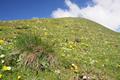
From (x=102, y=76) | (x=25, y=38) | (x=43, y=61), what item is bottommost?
(x=102, y=76)

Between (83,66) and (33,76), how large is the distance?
11.0 ft

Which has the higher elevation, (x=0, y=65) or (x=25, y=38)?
(x=25, y=38)

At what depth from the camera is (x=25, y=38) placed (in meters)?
11.8

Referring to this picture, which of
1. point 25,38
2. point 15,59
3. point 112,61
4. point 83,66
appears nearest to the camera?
point 15,59

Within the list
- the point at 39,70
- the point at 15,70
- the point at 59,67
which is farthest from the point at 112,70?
the point at 15,70

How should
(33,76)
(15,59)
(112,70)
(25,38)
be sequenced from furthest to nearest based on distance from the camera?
(112,70) → (25,38) → (15,59) → (33,76)

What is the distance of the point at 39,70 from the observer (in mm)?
10773

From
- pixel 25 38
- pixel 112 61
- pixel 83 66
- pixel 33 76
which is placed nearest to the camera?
pixel 33 76

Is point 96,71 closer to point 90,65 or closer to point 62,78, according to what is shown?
point 90,65

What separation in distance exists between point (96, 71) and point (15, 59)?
3.58 metres

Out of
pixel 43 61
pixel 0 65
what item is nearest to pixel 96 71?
pixel 43 61

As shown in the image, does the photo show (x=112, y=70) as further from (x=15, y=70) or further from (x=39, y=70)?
(x=15, y=70)

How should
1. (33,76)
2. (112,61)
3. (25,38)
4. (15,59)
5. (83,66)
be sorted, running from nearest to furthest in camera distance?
(33,76) < (15,59) < (25,38) < (83,66) < (112,61)

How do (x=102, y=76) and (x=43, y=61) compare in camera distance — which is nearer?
(x=43, y=61)
